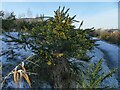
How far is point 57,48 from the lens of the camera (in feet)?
22.0

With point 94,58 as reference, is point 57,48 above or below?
above

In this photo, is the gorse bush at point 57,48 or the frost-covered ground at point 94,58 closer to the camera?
the gorse bush at point 57,48

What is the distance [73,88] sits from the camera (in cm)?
700

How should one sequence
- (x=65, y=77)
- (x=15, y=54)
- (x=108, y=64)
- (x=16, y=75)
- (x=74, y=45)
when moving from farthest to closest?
(x=108, y=64)
(x=15, y=54)
(x=65, y=77)
(x=74, y=45)
(x=16, y=75)

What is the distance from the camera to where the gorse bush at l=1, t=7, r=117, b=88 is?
662 cm

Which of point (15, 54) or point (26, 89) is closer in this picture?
point (26, 89)

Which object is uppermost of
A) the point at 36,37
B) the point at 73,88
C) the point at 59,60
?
the point at 36,37

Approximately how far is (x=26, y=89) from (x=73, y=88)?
1055mm

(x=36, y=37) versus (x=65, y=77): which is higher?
(x=36, y=37)

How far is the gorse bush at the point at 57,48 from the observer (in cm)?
662

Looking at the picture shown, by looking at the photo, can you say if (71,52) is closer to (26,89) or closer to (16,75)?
(26,89)

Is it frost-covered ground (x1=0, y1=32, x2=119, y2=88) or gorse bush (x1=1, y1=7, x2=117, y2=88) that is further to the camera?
frost-covered ground (x1=0, y1=32, x2=119, y2=88)

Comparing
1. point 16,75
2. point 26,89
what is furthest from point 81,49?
point 16,75

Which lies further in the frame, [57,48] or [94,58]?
[94,58]
